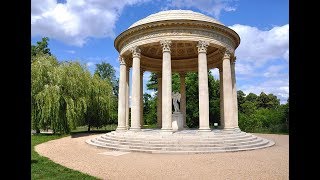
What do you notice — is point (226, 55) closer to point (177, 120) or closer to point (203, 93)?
point (203, 93)

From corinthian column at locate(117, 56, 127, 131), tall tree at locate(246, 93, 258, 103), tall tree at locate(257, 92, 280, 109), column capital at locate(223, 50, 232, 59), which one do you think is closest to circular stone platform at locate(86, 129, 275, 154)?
corinthian column at locate(117, 56, 127, 131)

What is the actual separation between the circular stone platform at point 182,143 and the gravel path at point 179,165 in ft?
4.56

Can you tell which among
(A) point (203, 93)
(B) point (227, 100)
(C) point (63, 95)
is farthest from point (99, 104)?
(B) point (227, 100)

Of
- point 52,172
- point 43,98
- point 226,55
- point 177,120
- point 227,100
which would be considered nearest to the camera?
point 52,172

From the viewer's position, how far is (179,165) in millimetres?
19109

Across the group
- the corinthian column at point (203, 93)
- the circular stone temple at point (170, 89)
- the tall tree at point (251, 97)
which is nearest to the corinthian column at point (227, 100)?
the circular stone temple at point (170, 89)

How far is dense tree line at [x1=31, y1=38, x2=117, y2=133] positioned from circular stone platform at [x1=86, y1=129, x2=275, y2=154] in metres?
13.0

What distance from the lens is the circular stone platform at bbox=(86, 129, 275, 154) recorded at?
83.4 feet

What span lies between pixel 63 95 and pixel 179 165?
2850 centimetres

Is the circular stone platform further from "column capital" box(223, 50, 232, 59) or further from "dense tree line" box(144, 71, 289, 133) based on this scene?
"dense tree line" box(144, 71, 289, 133)

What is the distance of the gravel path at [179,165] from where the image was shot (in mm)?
16125
